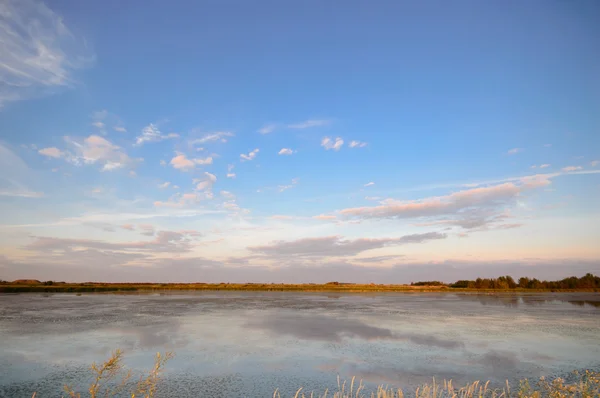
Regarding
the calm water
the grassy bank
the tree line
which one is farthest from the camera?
the tree line

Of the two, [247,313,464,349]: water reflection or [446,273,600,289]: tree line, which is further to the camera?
[446,273,600,289]: tree line

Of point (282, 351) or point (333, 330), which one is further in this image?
point (333, 330)

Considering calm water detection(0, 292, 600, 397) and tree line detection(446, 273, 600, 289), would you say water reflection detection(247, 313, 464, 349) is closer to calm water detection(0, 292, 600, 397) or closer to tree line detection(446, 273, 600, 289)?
calm water detection(0, 292, 600, 397)

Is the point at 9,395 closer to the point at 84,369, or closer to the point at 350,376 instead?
the point at 84,369

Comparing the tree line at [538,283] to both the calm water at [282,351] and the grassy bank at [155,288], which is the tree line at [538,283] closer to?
the grassy bank at [155,288]

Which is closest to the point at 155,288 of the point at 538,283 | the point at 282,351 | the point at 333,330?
the point at 333,330

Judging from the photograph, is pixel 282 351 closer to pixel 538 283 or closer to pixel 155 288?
pixel 155 288

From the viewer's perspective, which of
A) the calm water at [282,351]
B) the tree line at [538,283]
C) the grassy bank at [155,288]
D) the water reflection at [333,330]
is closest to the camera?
the calm water at [282,351]

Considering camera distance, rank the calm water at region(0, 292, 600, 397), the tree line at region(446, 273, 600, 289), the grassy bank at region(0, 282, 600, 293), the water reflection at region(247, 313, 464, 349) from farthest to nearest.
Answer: the tree line at region(446, 273, 600, 289) → the grassy bank at region(0, 282, 600, 293) → the water reflection at region(247, 313, 464, 349) → the calm water at region(0, 292, 600, 397)

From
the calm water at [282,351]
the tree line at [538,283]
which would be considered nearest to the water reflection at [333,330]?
the calm water at [282,351]

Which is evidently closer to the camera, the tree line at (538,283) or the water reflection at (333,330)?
the water reflection at (333,330)

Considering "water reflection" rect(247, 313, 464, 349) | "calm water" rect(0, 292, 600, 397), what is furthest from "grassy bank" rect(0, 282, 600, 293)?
"water reflection" rect(247, 313, 464, 349)

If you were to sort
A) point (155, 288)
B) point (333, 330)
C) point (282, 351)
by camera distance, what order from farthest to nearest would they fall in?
point (155, 288) → point (333, 330) → point (282, 351)

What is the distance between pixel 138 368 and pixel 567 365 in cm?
1466
